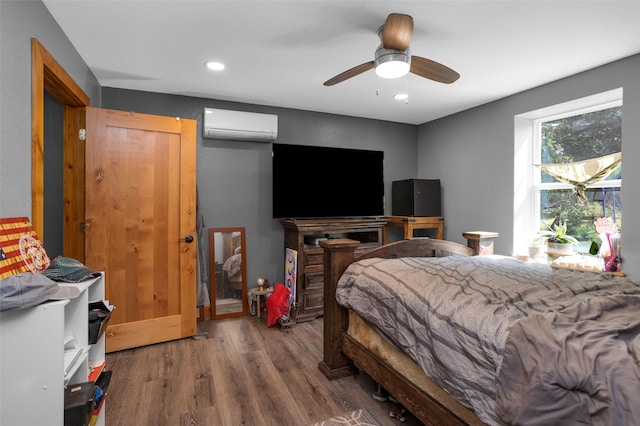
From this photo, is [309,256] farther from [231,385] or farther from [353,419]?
[353,419]

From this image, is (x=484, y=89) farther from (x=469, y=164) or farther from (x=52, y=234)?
(x=52, y=234)

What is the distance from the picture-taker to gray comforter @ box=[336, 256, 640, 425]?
0.93 meters

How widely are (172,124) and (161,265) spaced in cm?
125

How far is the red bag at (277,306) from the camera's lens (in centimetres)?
325

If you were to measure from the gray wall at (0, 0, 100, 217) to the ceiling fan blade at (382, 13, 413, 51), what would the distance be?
1852 millimetres

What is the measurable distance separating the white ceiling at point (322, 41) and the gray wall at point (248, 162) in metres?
0.20

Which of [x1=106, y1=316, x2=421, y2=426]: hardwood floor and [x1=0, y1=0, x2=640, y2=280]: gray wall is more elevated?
[x1=0, y1=0, x2=640, y2=280]: gray wall

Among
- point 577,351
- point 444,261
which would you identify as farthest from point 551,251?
point 577,351

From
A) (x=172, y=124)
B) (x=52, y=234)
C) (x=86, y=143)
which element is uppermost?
(x=172, y=124)

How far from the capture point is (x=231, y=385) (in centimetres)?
220

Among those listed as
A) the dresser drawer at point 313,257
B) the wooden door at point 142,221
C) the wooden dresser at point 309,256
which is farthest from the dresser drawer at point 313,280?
the wooden door at point 142,221

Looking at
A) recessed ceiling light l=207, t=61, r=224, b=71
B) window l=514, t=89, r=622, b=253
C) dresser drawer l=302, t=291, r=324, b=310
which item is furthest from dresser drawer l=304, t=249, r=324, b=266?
window l=514, t=89, r=622, b=253

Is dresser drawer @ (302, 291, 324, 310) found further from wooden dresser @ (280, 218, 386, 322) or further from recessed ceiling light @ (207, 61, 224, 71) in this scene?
recessed ceiling light @ (207, 61, 224, 71)

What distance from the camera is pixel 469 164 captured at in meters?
3.99
